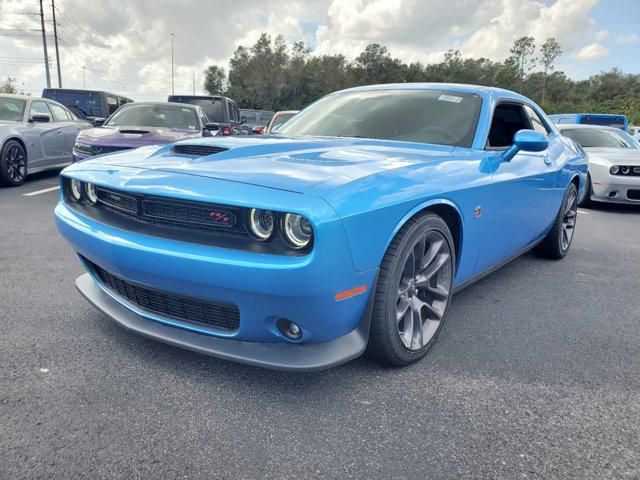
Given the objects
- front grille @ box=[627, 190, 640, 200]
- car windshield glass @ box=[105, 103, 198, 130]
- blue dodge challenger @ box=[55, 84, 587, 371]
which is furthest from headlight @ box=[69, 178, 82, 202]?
front grille @ box=[627, 190, 640, 200]

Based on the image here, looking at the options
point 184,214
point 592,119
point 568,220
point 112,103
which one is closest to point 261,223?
point 184,214

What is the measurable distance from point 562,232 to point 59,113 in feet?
26.9

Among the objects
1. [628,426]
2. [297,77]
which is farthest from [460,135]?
[297,77]

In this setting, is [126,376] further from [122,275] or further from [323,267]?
[323,267]

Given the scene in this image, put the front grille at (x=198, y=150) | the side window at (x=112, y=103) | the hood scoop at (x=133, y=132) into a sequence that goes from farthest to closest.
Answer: the side window at (x=112, y=103), the hood scoop at (x=133, y=132), the front grille at (x=198, y=150)

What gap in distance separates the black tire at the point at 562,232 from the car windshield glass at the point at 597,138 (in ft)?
15.8

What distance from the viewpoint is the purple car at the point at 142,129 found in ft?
21.1

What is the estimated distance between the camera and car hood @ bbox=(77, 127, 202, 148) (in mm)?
6438

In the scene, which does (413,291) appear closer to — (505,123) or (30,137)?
(505,123)

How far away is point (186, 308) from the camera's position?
199cm

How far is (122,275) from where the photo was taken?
2.04 m

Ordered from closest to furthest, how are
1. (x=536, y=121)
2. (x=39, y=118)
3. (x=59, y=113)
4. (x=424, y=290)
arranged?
(x=424, y=290), (x=536, y=121), (x=39, y=118), (x=59, y=113)

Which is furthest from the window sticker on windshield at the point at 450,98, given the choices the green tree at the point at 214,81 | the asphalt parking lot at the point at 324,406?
the green tree at the point at 214,81

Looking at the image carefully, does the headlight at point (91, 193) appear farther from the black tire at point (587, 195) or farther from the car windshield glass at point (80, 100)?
the car windshield glass at point (80, 100)
